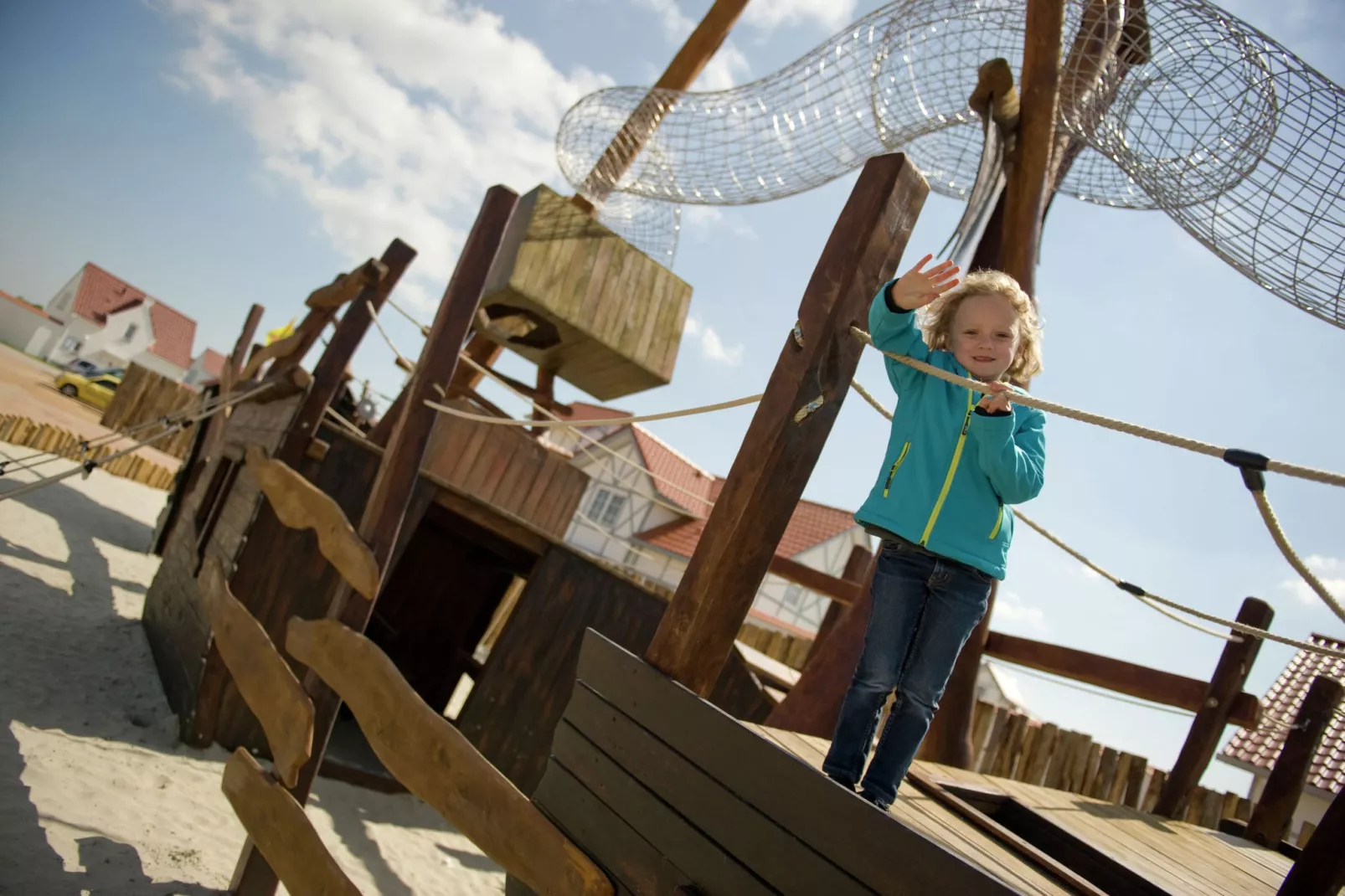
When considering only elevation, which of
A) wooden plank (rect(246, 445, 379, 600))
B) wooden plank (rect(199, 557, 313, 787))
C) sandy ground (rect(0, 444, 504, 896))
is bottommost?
sandy ground (rect(0, 444, 504, 896))

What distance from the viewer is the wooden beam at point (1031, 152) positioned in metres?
3.73

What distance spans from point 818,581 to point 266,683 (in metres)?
3.74

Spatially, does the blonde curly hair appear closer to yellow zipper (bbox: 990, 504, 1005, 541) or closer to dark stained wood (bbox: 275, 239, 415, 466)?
yellow zipper (bbox: 990, 504, 1005, 541)

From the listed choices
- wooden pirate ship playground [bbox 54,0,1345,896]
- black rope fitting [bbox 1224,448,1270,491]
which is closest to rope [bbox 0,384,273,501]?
wooden pirate ship playground [bbox 54,0,1345,896]

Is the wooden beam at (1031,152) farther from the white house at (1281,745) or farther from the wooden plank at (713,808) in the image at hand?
the white house at (1281,745)

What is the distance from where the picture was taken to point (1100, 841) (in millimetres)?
2664

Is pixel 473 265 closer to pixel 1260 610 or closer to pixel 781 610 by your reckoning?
pixel 1260 610

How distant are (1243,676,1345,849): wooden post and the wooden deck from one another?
0.17m

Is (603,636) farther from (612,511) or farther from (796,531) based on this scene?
(612,511)

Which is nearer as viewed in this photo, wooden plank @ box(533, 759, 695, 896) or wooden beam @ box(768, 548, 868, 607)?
wooden plank @ box(533, 759, 695, 896)

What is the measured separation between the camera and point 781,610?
24.9 metres

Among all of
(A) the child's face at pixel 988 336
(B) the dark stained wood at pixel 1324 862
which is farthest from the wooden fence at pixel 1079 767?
(A) the child's face at pixel 988 336

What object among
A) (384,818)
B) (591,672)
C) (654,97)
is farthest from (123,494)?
(591,672)

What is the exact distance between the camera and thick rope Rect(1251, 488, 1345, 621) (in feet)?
4.94
